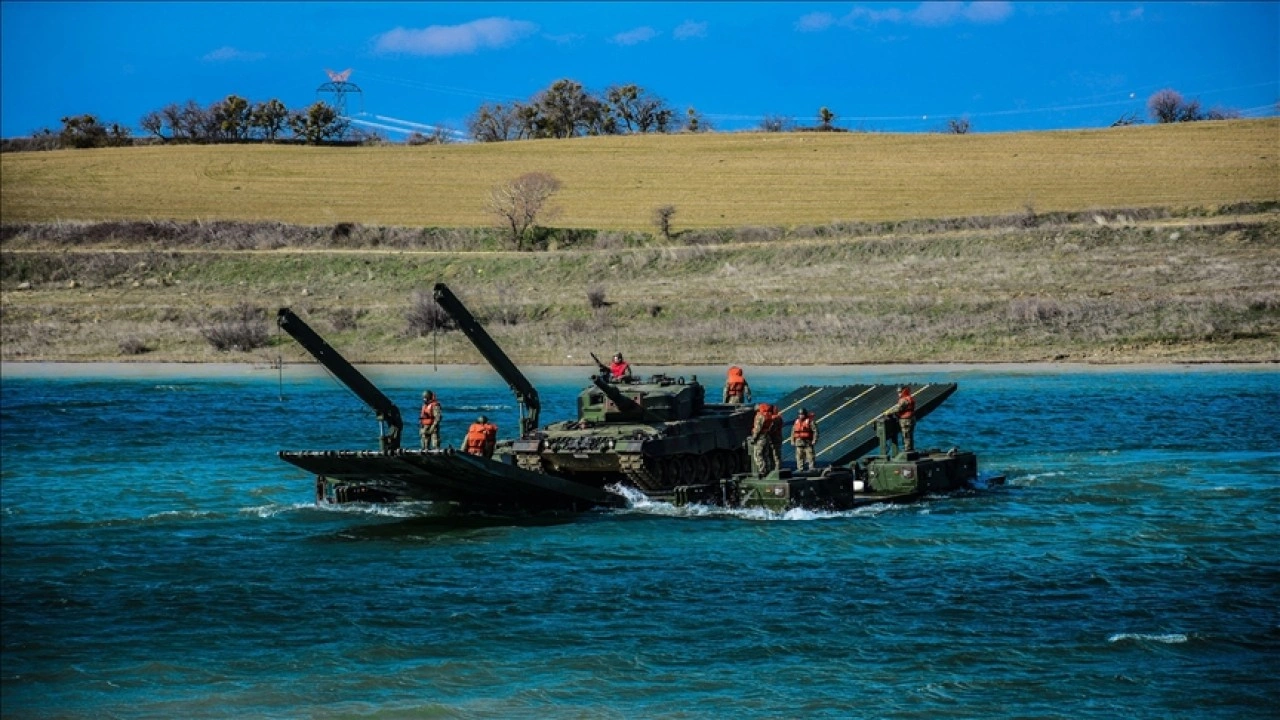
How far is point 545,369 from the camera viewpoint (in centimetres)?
6141

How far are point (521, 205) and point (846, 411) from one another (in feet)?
166

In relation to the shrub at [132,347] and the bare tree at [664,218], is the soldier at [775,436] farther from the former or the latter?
the bare tree at [664,218]

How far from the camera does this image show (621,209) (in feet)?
301

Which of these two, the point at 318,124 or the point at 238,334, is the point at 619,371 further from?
the point at 318,124

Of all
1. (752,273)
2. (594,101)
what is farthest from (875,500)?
(594,101)

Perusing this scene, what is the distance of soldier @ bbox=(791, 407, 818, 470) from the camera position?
3347 centimetres

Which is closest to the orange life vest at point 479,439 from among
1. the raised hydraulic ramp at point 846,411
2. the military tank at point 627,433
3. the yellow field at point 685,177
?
the military tank at point 627,433

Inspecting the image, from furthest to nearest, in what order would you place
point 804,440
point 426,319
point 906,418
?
point 426,319 → point 906,418 → point 804,440

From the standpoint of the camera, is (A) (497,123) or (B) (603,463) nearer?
(B) (603,463)

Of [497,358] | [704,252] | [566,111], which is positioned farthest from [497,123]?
[497,358]

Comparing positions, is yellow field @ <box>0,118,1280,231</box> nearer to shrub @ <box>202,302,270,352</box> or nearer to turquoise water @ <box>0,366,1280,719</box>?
shrub @ <box>202,302,270,352</box>

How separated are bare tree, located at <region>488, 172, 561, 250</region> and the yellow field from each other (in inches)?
48.3

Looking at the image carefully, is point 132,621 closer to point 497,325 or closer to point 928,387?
point 928,387

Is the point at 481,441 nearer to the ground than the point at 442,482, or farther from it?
farther from it
